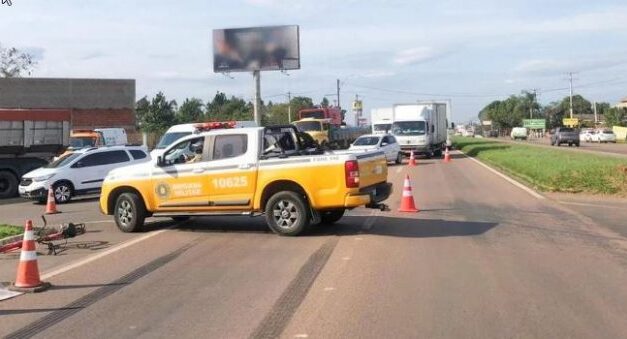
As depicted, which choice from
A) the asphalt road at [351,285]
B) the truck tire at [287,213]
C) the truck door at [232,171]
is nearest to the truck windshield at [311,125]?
the asphalt road at [351,285]

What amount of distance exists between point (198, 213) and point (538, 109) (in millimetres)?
163238

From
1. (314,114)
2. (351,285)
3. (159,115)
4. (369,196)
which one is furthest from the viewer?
(159,115)

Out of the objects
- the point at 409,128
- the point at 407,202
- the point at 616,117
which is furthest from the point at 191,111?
the point at 407,202

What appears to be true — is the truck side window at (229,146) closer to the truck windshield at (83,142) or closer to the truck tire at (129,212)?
the truck tire at (129,212)

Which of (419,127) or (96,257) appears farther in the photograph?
(419,127)

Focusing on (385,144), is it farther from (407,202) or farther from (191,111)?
(191,111)

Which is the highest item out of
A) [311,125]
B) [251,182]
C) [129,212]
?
[311,125]

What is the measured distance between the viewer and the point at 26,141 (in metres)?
23.1

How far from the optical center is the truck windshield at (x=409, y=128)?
38.0 m

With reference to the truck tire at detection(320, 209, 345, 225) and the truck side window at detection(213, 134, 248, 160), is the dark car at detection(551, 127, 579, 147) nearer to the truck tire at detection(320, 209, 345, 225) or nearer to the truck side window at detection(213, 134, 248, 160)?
the truck tire at detection(320, 209, 345, 225)

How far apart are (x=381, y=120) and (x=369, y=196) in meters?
37.4

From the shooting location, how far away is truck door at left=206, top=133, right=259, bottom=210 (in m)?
11.3

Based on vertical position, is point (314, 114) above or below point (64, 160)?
above

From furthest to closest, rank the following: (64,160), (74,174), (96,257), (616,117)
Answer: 1. (616,117)
2. (64,160)
3. (74,174)
4. (96,257)
